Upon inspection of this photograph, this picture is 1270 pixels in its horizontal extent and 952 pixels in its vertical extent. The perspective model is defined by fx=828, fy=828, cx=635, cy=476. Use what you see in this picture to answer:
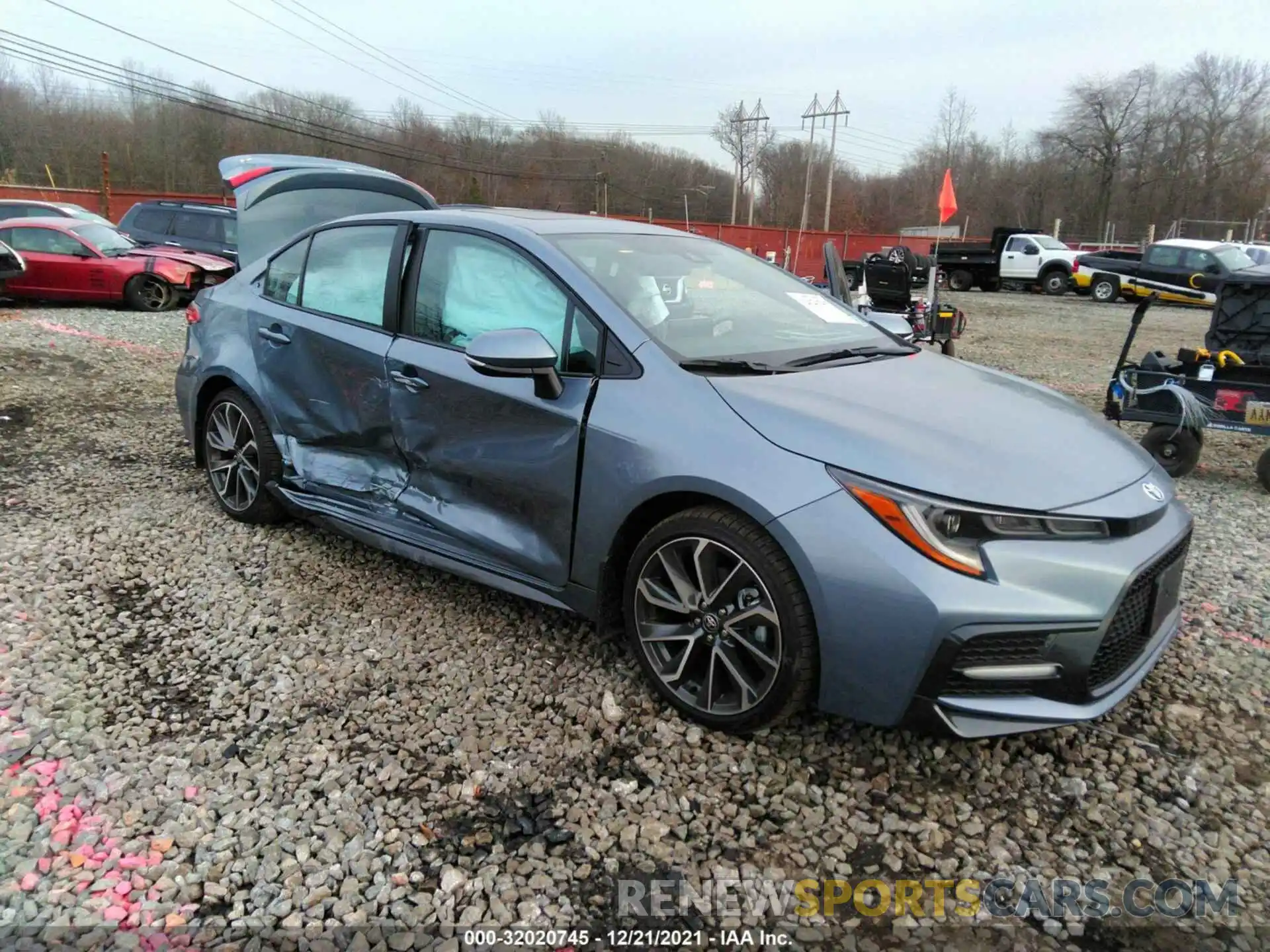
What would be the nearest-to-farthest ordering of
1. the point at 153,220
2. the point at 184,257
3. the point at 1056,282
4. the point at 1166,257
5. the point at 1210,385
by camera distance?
the point at 1210,385 → the point at 184,257 → the point at 153,220 → the point at 1166,257 → the point at 1056,282

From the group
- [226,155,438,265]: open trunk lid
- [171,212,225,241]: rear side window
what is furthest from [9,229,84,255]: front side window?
[226,155,438,265]: open trunk lid

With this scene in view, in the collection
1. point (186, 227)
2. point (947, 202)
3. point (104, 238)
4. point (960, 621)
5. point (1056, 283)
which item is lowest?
point (960, 621)

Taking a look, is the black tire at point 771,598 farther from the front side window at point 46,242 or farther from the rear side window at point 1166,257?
the rear side window at point 1166,257

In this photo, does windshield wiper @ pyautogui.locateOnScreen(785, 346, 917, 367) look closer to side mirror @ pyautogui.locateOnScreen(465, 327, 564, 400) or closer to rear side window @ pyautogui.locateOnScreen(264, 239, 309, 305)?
side mirror @ pyautogui.locateOnScreen(465, 327, 564, 400)

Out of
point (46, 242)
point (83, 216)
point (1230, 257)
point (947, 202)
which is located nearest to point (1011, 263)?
point (1230, 257)

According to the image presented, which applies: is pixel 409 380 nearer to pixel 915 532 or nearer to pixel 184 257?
pixel 915 532

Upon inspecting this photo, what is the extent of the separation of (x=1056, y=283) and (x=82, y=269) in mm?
25236

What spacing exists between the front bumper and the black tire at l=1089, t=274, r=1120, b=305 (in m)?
24.4

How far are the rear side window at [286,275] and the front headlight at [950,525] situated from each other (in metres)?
2.88

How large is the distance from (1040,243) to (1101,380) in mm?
18909

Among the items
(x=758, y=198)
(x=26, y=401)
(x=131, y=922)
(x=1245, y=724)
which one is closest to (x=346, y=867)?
(x=131, y=922)

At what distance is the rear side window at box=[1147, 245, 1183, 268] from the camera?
64.1 feet

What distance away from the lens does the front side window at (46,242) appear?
11555 millimetres

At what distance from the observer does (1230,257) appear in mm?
18875
